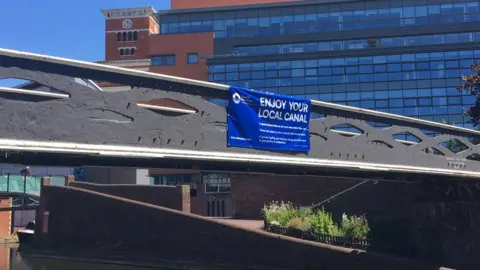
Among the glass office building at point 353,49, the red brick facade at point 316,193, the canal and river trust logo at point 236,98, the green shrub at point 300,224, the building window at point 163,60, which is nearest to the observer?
the canal and river trust logo at point 236,98

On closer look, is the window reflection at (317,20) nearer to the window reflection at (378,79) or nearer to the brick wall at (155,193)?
the window reflection at (378,79)

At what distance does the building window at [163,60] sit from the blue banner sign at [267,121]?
41.6 metres

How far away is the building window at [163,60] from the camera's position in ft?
168

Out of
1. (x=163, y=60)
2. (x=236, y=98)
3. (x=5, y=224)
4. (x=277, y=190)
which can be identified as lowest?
(x=5, y=224)

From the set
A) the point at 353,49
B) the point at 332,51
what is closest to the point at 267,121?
the point at 332,51

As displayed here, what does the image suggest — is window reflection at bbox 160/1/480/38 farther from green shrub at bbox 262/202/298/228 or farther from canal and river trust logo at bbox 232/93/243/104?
canal and river trust logo at bbox 232/93/243/104

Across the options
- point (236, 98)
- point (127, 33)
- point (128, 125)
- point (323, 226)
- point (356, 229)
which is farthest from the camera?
point (127, 33)

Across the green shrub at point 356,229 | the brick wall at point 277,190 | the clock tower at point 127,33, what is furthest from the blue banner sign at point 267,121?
the clock tower at point 127,33

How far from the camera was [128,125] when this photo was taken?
8.12 metres

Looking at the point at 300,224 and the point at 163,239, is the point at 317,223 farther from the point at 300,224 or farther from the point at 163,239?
the point at 163,239

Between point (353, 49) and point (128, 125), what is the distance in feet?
142

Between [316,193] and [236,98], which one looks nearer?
[236,98]

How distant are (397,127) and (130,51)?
254 ft

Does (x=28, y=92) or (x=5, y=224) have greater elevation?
(x=28, y=92)
